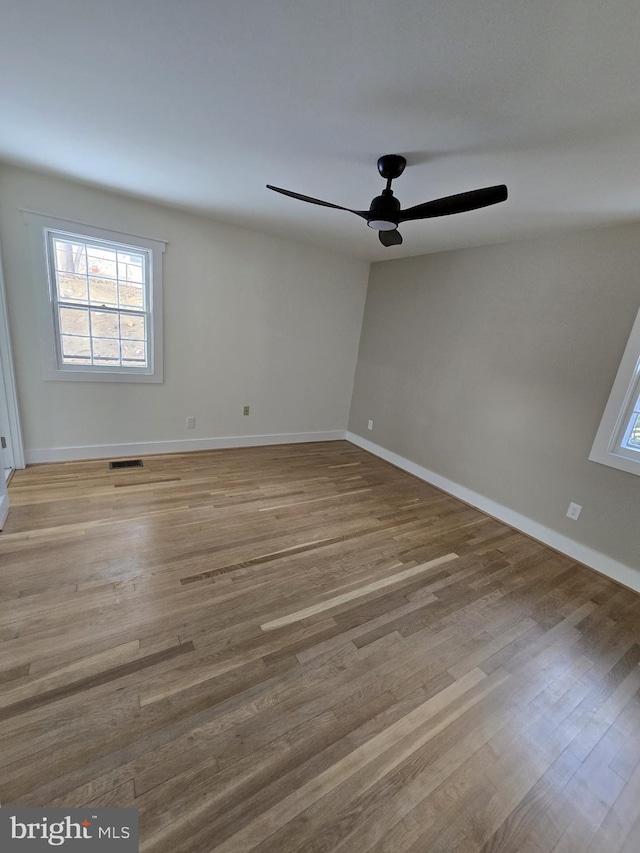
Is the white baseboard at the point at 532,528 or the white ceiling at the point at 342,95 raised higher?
the white ceiling at the point at 342,95

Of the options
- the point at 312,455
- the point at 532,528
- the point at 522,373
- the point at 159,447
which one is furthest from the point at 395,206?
the point at 159,447

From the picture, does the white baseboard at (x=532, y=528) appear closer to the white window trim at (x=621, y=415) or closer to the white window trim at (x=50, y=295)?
the white window trim at (x=621, y=415)

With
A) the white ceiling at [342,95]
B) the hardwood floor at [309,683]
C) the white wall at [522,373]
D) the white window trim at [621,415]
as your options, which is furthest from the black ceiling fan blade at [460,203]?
the hardwood floor at [309,683]

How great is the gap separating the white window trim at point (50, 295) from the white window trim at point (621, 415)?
13.1 ft

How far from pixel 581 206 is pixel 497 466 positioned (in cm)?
208

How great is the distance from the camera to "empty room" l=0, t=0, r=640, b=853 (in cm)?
114

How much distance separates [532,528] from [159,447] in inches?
149

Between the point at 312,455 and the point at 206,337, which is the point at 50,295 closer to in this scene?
the point at 206,337

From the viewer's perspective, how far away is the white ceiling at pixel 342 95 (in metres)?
1.10

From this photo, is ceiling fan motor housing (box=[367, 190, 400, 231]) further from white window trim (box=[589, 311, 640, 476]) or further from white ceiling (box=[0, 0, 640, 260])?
white window trim (box=[589, 311, 640, 476])

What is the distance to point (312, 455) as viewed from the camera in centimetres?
428

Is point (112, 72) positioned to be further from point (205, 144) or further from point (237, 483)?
point (237, 483)

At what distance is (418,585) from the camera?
7.16ft

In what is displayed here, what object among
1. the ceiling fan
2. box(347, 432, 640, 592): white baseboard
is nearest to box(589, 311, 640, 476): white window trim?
box(347, 432, 640, 592): white baseboard
